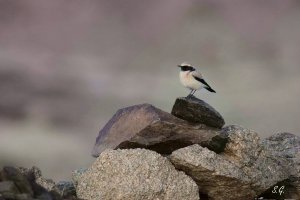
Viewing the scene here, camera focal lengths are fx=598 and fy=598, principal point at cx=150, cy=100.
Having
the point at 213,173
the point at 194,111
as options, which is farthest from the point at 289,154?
the point at 194,111

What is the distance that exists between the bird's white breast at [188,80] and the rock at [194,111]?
32.5 inches

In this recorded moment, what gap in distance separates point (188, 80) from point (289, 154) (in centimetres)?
932

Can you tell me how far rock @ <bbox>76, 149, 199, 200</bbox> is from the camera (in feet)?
77.6

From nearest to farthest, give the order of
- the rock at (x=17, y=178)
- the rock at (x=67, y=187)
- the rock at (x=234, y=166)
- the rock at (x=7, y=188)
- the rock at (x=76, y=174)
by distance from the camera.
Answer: the rock at (x=7, y=188) → the rock at (x=17, y=178) → the rock at (x=234, y=166) → the rock at (x=67, y=187) → the rock at (x=76, y=174)

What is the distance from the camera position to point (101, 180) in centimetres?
2430

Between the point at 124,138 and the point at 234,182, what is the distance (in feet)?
16.9

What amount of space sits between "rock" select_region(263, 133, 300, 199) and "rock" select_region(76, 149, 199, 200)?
21.5ft

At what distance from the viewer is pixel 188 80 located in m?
25.0

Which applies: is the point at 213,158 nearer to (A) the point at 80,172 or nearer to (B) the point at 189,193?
(B) the point at 189,193

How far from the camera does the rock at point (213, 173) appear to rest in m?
25.0

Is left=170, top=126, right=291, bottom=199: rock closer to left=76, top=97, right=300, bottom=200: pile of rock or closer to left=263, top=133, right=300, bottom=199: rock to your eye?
left=76, top=97, right=300, bottom=200: pile of rock

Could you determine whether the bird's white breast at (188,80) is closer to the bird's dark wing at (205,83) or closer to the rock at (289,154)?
the bird's dark wing at (205,83)

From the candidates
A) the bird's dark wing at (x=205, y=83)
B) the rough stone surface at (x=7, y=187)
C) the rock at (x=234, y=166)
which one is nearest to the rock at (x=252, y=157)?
the rock at (x=234, y=166)

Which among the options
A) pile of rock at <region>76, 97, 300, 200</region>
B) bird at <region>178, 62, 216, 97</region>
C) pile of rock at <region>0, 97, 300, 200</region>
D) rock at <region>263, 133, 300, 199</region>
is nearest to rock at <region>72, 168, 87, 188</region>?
pile of rock at <region>0, 97, 300, 200</region>
